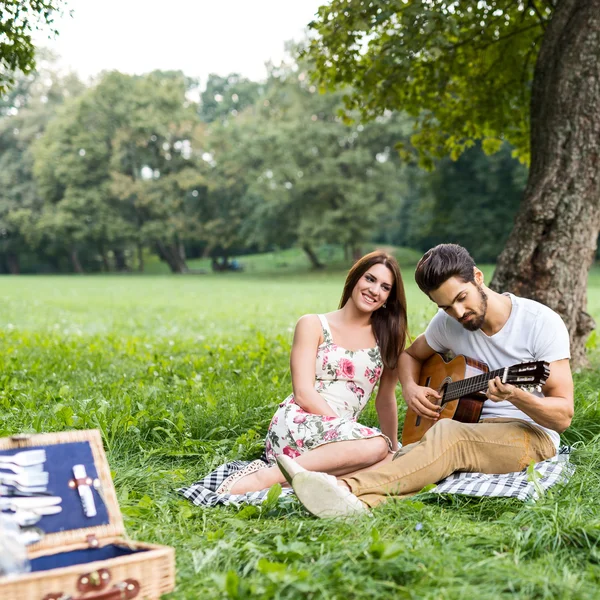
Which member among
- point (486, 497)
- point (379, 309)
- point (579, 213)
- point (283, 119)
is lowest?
point (486, 497)

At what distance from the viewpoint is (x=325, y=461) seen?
3.93 meters

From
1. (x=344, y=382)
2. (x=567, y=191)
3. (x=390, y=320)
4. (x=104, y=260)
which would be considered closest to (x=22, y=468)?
(x=344, y=382)

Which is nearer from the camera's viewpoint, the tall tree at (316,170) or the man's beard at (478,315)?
the man's beard at (478,315)

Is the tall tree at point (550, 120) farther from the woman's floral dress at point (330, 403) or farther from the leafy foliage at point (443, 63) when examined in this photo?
the woman's floral dress at point (330, 403)

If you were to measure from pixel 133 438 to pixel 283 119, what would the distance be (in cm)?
3620

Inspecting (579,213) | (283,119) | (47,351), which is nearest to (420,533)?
(579,213)

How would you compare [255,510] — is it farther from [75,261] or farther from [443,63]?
[75,261]

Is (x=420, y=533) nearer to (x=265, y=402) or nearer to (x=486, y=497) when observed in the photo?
(x=486, y=497)

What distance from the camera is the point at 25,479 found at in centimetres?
290

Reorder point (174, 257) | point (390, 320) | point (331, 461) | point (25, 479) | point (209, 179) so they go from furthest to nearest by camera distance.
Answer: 1. point (174, 257)
2. point (209, 179)
3. point (390, 320)
4. point (331, 461)
5. point (25, 479)

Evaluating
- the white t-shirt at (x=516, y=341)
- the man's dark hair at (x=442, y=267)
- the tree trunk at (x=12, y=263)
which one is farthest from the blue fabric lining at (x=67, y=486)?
the tree trunk at (x=12, y=263)

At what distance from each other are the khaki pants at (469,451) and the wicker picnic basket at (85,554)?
148 centimetres

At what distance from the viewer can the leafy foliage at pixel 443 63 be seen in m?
7.12

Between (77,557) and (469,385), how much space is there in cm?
237
